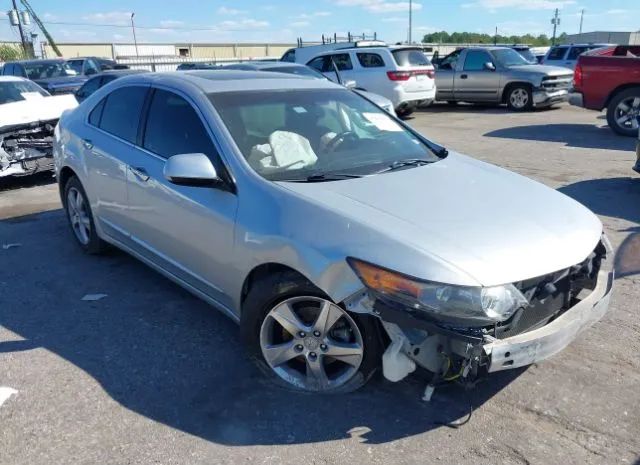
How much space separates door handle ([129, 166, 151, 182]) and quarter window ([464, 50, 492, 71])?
13888 mm

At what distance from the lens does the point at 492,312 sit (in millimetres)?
2580

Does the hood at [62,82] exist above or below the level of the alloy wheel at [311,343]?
above

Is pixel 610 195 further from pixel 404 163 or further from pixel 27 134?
pixel 27 134

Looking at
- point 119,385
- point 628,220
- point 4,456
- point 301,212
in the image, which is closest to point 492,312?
point 301,212

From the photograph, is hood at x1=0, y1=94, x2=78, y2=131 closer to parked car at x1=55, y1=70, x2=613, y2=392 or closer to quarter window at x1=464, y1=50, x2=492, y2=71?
parked car at x1=55, y1=70, x2=613, y2=392

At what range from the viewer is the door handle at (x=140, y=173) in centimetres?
404

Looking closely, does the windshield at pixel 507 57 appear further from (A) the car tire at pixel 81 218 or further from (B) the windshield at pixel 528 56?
(A) the car tire at pixel 81 218

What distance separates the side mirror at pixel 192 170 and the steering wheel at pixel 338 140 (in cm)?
81

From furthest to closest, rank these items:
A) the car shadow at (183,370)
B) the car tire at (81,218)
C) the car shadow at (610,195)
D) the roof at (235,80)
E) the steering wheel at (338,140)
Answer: the car shadow at (610,195) → the car tire at (81,218) → the roof at (235,80) → the steering wheel at (338,140) → the car shadow at (183,370)

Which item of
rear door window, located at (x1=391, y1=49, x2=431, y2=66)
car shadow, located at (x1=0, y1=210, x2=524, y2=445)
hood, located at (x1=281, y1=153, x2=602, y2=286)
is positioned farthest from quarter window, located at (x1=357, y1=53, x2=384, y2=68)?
hood, located at (x1=281, y1=153, x2=602, y2=286)

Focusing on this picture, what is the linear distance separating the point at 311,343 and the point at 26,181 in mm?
7566

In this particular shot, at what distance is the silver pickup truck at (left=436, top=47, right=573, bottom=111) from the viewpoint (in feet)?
50.2

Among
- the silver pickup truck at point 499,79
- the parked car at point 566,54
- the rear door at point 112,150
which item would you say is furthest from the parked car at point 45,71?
the parked car at point 566,54

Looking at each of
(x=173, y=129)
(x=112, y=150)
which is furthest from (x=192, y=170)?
(x=112, y=150)
